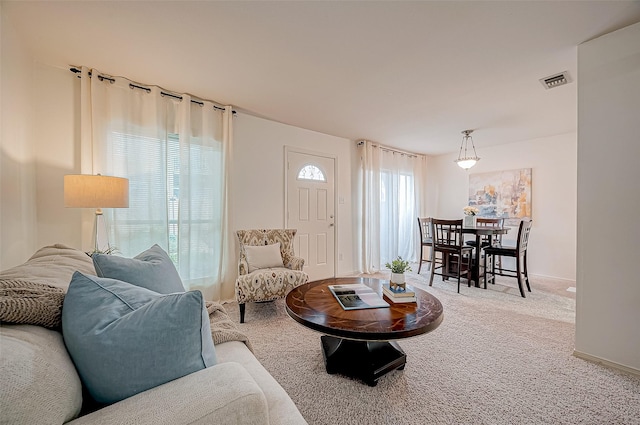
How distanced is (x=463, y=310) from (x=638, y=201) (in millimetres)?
1737

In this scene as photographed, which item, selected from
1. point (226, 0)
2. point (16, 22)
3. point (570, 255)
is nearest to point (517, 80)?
point (226, 0)

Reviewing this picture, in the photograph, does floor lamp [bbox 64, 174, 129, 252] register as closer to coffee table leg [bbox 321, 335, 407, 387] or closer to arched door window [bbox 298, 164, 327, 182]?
coffee table leg [bbox 321, 335, 407, 387]

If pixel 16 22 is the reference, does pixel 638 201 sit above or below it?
below

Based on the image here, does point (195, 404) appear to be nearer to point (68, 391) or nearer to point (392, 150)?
point (68, 391)

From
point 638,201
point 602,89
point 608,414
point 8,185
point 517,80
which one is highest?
point 517,80

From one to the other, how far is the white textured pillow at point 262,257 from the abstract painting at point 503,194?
13.4 feet

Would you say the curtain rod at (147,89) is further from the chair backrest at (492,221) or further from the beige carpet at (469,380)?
the chair backrest at (492,221)

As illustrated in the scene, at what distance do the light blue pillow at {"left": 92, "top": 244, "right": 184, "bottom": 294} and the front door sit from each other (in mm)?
2478

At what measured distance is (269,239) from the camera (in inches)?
129

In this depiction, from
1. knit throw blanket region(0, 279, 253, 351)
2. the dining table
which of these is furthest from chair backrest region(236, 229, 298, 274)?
the dining table

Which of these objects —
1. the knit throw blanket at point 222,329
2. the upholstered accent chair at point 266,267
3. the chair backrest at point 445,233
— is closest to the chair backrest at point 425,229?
the chair backrest at point 445,233

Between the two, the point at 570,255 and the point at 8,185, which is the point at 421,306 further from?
the point at 570,255

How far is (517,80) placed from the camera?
251 cm

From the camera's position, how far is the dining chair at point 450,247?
371 centimetres
